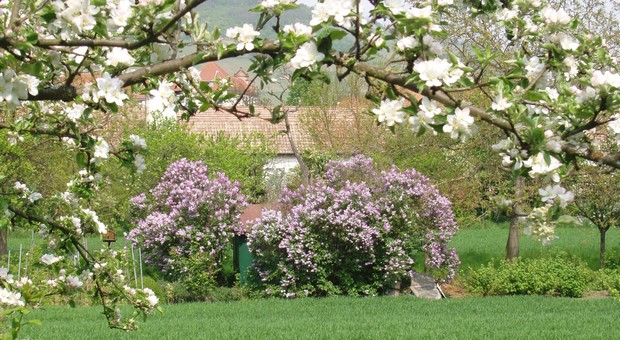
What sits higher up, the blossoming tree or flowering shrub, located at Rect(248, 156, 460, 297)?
the blossoming tree

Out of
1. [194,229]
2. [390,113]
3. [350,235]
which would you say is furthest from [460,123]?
[194,229]

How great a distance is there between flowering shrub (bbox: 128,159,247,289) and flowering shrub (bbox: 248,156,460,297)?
2.76 feet

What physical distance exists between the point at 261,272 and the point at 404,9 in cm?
1541

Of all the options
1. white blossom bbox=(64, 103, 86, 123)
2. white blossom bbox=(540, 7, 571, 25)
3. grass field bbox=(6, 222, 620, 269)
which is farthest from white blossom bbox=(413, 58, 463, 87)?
grass field bbox=(6, 222, 620, 269)

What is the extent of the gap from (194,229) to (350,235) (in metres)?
3.39

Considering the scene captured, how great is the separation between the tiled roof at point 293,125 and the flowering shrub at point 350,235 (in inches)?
74.0

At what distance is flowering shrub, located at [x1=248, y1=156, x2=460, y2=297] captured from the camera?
16984 millimetres

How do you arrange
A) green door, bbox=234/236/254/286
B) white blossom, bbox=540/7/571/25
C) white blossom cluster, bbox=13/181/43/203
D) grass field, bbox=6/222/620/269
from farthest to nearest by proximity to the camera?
1. grass field, bbox=6/222/620/269
2. green door, bbox=234/236/254/286
3. white blossom cluster, bbox=13/181/43/203
4. white blossom, bbox=540/7/571/25

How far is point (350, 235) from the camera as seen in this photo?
55.4 feet

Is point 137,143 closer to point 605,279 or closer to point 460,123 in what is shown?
point 460,123

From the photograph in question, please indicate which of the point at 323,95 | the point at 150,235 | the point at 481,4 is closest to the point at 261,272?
the point at 150,235

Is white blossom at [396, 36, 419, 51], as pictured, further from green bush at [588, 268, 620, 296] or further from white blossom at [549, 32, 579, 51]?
green bush at [588, 268, 620, 296]

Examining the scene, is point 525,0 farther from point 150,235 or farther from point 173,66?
point 150,235

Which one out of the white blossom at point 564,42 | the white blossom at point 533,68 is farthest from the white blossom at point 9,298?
the white blossom at point 564,42
